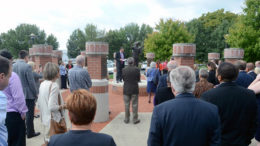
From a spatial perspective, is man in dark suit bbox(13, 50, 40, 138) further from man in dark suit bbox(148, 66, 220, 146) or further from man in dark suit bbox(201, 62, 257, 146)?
man in dark suit bbox(201, 62, 257, 146)

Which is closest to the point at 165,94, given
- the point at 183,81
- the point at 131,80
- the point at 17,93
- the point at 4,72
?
the point at 183,81

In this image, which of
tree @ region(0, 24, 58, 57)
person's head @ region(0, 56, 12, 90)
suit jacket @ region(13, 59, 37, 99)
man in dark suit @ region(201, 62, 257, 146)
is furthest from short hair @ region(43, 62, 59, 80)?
tree @ region(0, 24, 58, 57)

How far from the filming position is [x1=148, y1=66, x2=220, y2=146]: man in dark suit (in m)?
1.69

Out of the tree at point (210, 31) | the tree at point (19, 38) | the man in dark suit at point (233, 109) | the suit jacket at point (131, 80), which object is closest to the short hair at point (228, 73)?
the man in dark suit at point (233, 109)

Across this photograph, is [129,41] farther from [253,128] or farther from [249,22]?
[253,128]

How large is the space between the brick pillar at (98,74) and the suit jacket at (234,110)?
4.19 metres

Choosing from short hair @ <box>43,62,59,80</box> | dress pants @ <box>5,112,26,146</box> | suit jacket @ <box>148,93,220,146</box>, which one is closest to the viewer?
suit jacket @ <box>148,93,220,146</box>

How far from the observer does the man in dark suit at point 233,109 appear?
2.33 m

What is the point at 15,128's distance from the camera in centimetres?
334

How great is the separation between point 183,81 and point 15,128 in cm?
307

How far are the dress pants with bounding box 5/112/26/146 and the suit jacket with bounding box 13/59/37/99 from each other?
120 centimetres

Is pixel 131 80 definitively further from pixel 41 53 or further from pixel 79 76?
pixel 41 53

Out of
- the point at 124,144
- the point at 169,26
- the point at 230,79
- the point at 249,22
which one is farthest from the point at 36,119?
the point at 169,26

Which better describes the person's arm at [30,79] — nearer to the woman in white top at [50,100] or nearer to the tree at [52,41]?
the woman in white top at [50,100]
